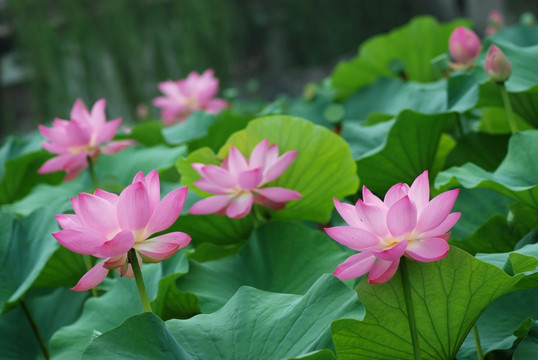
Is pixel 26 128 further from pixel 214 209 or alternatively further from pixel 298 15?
pixel 214 209

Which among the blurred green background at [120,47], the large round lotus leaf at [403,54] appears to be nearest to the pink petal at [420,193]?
the large round lotus leaf at [403,54]

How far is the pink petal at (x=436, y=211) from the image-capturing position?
23.3 inches

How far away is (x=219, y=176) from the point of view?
87 centimetres

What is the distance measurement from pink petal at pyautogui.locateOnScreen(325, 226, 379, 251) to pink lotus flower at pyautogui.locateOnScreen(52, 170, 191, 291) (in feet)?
0.50

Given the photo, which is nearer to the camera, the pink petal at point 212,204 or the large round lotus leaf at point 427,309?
the large round lotus leaf at point 427,309

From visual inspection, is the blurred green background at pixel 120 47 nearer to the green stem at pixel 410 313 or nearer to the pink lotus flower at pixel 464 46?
the pink lotus flower at pixel 464 46

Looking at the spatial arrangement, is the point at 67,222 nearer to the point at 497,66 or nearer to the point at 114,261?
the point at 114,261

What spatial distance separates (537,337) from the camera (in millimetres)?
610

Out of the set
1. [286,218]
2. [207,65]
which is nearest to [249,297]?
[286,218]

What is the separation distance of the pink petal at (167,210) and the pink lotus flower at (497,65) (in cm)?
49

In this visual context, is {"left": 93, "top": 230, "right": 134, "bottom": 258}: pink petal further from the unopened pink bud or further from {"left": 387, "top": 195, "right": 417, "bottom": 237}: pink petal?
the unopened pink bud

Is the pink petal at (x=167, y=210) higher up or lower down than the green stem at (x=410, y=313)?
higher up

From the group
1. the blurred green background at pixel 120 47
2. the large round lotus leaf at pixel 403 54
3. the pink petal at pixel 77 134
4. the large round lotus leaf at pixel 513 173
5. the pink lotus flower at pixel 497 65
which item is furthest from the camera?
the blurred green background at pixel 120 47

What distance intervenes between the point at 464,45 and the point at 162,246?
2.40 ft
